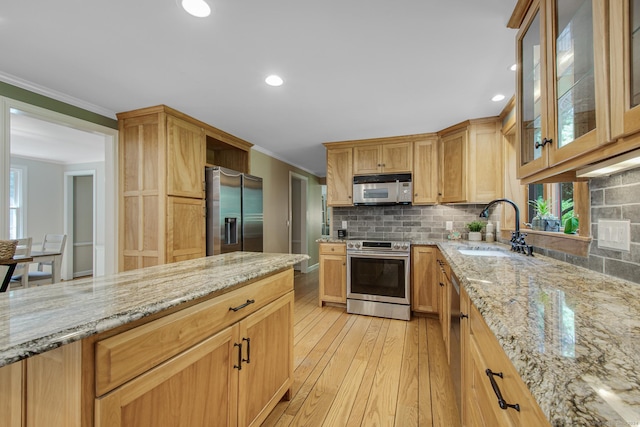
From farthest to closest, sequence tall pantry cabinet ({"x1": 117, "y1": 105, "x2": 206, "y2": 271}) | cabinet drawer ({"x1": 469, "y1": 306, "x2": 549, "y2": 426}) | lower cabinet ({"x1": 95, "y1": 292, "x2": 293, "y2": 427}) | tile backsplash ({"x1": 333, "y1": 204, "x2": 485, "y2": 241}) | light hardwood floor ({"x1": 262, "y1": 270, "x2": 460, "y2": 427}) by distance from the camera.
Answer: tile backsplash ({"x1": 333, "y1": 204, "x2": 485, "y2": 241}) < tall pantry cabinet ({"x1": 117, "y1": 105, "x2": 206, "y2": 271}) < light hardwood floor ({"x1": 262, "y1": 270, "x2": 460, "y2": 427}) < lower cabinet ({"x1": 95, "y1": 292, "x2": 293, "y2": 427}) < cabinet drawer ({"x1": 469, "y1": 306, "x2": 549, "y2": 426})

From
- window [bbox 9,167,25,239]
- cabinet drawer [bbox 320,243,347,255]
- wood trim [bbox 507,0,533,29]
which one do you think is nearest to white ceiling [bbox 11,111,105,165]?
window [bbox 9,167,25,239]

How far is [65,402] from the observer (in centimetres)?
70

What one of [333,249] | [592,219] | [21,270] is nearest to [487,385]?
[592,219]

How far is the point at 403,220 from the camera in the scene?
3916 millimetres

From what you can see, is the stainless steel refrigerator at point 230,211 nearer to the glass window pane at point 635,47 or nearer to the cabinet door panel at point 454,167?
the cabinet door panel at point 454,167

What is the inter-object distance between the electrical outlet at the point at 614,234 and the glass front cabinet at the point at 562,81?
39cm

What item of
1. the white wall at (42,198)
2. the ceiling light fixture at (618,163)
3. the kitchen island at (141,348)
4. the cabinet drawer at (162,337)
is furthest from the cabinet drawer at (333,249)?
the white wall at (42,198)

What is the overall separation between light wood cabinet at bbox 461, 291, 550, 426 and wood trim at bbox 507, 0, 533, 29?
1.48 metres

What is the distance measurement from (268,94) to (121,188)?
191 cm

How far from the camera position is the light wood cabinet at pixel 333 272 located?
3578 mm

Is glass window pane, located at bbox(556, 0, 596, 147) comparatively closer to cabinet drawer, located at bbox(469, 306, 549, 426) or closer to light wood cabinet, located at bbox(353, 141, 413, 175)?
cabinet drawer, located at bbox(469, 306, 549, 426)

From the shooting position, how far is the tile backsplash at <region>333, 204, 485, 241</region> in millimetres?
3648

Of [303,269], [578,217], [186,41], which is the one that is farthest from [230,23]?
[303,269]

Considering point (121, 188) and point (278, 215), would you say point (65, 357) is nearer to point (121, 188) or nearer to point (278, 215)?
point (121, 188)
